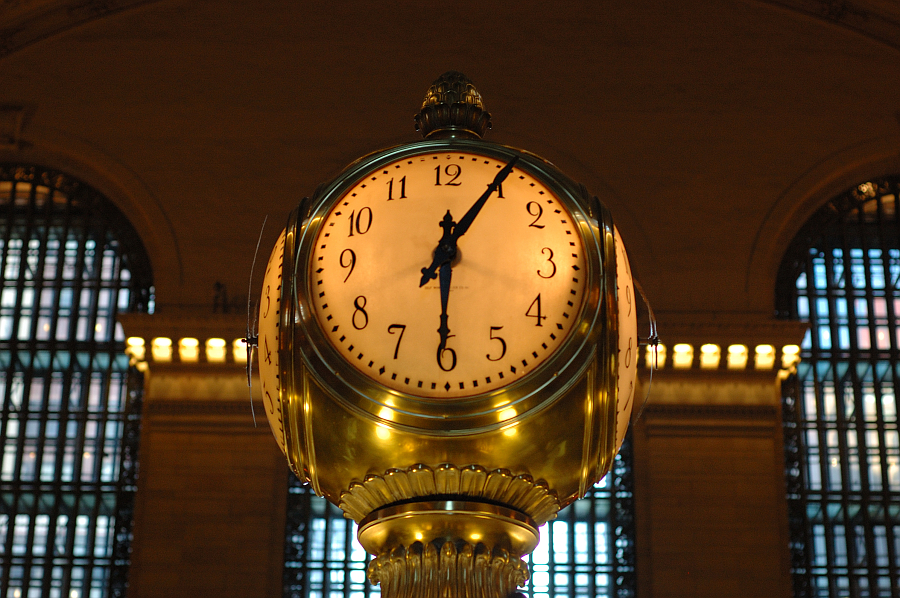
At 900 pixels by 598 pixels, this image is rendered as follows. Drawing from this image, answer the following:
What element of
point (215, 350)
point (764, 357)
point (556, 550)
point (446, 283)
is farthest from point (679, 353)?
point (446, 283)

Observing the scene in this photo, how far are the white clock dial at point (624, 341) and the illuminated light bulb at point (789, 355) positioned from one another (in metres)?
14.1

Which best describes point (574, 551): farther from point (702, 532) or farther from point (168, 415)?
point (168, 415)

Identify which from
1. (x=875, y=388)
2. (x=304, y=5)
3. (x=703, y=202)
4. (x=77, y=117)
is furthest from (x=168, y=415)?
(x=875, y=388)

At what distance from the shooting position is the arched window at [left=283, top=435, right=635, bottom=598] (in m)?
14.5

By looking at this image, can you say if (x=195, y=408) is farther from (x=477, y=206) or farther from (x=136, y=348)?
(x=477, y=206)

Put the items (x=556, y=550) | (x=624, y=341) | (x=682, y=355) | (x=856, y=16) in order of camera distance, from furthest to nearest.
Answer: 1. (x=856, y=16)
2. (x=682, y=355)
3. (x=556, y=550)
4. (x=624, y=341)

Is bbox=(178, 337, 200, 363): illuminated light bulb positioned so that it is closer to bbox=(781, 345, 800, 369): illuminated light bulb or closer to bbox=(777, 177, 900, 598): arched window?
bbox=(781, 345, 800, 369): illuminated light bulb

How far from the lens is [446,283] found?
1.21m

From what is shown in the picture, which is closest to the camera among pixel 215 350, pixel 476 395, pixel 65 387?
pixel 476 395

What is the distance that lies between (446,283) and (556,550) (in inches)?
546

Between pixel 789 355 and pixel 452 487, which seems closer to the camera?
pixel 452 487

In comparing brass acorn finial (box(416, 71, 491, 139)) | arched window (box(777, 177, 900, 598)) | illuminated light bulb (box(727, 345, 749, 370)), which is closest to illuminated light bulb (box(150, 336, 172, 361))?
illuminated light bulb (box(727, 345, 749, 370))

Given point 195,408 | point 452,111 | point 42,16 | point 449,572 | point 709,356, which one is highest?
point 42,16

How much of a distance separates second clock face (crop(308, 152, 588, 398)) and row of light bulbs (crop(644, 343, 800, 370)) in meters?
13.8
